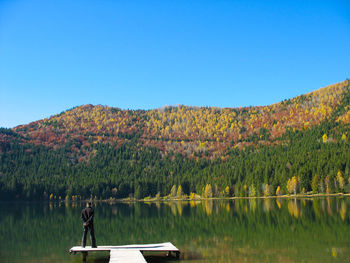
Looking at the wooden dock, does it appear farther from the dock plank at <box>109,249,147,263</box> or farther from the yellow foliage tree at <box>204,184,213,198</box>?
the yellow foliage tree at <box>204,184,213,198</box>

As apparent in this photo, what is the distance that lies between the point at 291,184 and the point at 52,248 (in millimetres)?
130281

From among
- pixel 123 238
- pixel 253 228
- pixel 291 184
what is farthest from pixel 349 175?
pixel 123 238

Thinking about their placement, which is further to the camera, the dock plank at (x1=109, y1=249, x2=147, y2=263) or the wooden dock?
the wooden dock

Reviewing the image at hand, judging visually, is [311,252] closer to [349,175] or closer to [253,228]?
[253,228]

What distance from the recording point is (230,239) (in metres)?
33.4

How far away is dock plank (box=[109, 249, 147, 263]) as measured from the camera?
23.2 meters

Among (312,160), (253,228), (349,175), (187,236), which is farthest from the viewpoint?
(312,160)

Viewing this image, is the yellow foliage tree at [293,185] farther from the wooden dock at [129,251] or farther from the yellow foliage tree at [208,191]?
the wooden dock at [129,251]

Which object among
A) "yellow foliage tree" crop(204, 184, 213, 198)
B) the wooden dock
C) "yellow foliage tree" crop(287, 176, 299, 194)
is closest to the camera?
the wooden dock

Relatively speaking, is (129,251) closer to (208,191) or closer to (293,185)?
(293,185)

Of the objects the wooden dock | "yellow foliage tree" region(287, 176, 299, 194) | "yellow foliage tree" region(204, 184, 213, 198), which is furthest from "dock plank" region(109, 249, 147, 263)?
"yellow foliage tree" region(204, 184, 213, 198)

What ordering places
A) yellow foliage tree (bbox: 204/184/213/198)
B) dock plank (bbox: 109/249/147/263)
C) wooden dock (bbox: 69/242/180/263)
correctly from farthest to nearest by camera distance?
yellow foliage tree (bbox: 204/184/213/198)
wooden dock (bbox: 69/242/180/263)
dock plank (bbox: 109/249/147/263)

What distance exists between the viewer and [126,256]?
24.7 m

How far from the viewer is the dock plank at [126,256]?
2317 centimetres
